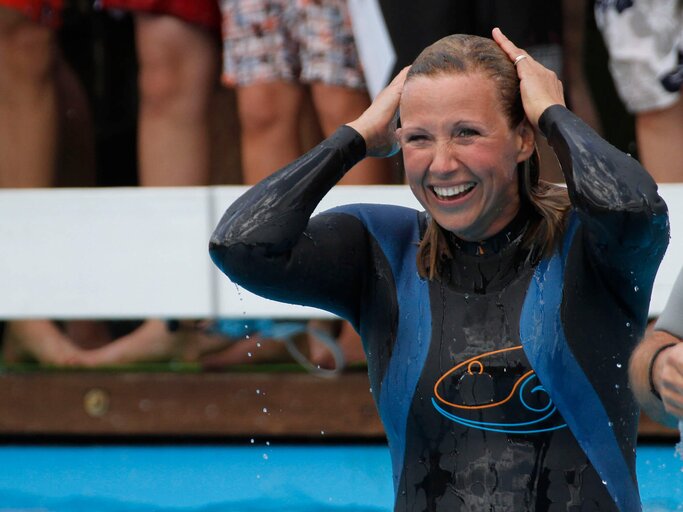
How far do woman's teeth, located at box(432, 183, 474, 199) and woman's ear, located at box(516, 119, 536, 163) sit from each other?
0.50 feet

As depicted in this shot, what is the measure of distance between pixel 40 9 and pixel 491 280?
12.9 feet

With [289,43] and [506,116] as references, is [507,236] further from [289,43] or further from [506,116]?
[289,43]

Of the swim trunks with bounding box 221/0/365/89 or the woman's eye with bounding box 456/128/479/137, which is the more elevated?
the woman's eye with bounding box 456/128/479/137

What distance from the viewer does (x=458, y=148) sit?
2.62m

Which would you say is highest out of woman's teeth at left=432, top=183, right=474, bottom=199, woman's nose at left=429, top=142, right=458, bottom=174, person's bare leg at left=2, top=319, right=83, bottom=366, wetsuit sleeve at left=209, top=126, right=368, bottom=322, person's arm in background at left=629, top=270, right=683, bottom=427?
woman's nose at left=429, top=142, right=458, bottom=174

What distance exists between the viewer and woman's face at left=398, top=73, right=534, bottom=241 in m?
2.62

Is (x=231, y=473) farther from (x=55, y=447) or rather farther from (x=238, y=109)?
(x=238, y=109)

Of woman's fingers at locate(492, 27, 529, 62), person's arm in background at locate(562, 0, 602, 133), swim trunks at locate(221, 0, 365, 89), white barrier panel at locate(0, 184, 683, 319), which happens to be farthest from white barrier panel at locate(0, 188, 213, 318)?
woman's fingers at locate(492, 27, 529, 62)

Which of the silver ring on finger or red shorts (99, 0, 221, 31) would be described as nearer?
the silver ring on finger

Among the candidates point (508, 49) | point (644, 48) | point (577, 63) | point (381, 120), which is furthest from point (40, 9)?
Answer: point (508, 49)

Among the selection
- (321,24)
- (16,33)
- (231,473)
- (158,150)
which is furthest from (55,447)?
(321,24)

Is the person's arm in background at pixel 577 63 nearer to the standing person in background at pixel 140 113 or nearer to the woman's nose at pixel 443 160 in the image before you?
the standing person in background at pixel 140 113

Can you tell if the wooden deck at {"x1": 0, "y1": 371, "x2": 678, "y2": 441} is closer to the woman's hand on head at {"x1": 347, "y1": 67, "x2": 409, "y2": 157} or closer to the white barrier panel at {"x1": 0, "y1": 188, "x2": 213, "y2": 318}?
A: the white barrier panel at {"x1": 0, "y1": 188, "x2": 213, "y2": 318}

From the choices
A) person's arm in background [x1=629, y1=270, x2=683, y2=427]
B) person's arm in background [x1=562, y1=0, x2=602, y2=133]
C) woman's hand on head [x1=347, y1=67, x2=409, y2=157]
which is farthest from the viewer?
person's arm in background [x1=562, y1=0, x2=602, y2=133]
